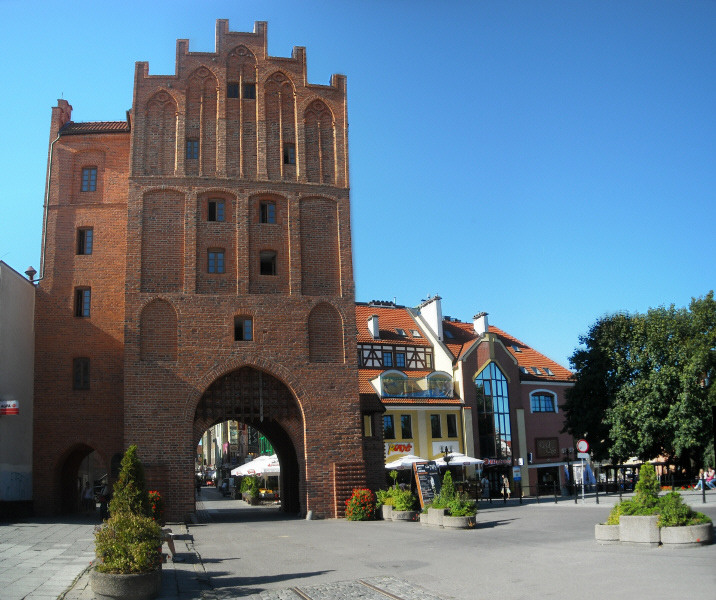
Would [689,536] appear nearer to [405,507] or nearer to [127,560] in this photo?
[127,560]

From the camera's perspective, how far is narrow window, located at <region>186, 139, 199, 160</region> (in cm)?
2894

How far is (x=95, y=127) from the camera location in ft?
105

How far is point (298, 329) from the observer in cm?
2783

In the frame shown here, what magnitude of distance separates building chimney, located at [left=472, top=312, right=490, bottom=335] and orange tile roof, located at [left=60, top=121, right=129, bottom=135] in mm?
28178

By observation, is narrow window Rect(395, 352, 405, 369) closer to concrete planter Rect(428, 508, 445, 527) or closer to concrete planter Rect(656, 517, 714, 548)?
concrete planter Rect(428, 508, 445, 527)

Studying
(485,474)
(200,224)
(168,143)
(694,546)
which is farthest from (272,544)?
(485,474)

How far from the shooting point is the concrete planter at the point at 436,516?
2142cm

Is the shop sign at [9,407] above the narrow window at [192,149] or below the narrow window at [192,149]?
below

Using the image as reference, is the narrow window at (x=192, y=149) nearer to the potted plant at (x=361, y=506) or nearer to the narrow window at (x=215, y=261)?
the narrow window at (x=215, y=261)

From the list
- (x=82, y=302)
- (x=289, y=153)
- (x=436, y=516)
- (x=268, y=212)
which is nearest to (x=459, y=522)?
(x=436, y=516)

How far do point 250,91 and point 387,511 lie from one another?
58.0ft

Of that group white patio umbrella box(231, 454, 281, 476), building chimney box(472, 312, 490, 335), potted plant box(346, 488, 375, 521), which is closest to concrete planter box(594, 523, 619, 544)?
potted plant box(346, 488, 375, 521)

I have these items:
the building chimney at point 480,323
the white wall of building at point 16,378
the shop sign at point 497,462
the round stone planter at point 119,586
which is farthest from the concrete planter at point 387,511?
the building chimney at point 480,323

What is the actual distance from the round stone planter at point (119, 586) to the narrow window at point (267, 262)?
18825 mm
